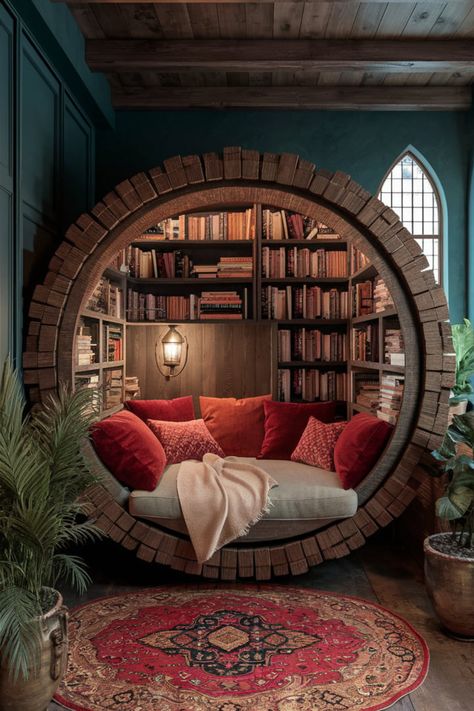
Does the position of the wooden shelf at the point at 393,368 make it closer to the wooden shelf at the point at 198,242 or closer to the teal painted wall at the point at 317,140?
the teal painted wall at the point at 317,140

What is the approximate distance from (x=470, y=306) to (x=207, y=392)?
2.15 m

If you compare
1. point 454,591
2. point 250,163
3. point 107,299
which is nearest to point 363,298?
point 250,163

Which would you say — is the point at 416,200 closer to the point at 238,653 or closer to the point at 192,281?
the point at 192,281

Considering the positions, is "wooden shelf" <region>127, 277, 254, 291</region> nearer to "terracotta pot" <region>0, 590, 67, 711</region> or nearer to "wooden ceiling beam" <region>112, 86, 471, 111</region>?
"wooden ceiling beam" <region>112, 86, 471, 111</region>

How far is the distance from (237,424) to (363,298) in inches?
53.8

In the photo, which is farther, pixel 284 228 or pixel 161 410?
pixel 284 228

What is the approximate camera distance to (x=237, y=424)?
4496mm

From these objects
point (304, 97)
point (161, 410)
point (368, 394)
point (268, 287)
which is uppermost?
point (304, 97)

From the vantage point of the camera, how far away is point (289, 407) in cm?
445

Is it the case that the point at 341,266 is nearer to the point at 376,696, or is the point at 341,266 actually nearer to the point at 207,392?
the point at 207,392

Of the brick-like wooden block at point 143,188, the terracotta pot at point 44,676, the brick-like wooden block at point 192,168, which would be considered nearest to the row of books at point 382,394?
the brick-like wooden block at point 192,168

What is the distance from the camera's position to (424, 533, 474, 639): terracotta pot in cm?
269

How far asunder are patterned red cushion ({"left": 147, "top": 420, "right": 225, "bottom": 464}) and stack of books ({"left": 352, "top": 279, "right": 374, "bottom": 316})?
1551 mm

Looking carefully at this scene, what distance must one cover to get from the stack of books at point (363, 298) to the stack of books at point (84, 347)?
6.66 ft
